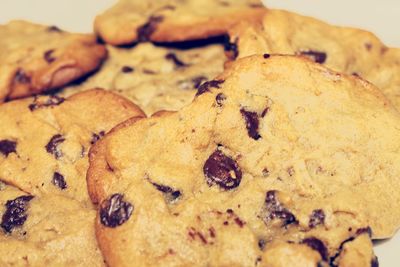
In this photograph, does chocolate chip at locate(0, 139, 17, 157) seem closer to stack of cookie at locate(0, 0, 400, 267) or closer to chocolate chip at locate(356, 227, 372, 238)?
stack of cookie at locate(0, 0, 400, 267)

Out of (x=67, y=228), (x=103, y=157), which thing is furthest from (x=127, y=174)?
(x=67, y=228)

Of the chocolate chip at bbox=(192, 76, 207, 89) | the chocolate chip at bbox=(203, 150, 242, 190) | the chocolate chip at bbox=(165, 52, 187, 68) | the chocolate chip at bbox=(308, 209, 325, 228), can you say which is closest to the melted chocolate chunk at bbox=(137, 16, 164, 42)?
the chocolate chip at bbox=(165, 52, 187, 68)

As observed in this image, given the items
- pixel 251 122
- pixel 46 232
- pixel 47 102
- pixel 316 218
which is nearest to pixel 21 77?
pixel 47 102

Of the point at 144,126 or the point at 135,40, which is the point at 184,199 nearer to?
the point at 144,126

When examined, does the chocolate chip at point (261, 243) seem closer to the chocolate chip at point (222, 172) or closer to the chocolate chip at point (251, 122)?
the chocolate chip at point (222, 172)

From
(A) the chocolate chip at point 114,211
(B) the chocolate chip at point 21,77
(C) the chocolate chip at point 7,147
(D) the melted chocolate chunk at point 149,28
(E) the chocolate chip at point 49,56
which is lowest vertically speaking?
(C) the chocolate chip at point 7,147

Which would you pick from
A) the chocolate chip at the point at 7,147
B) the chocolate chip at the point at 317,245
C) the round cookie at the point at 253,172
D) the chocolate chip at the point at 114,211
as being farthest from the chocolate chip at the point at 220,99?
the chocolate chip at the point at 7,147
